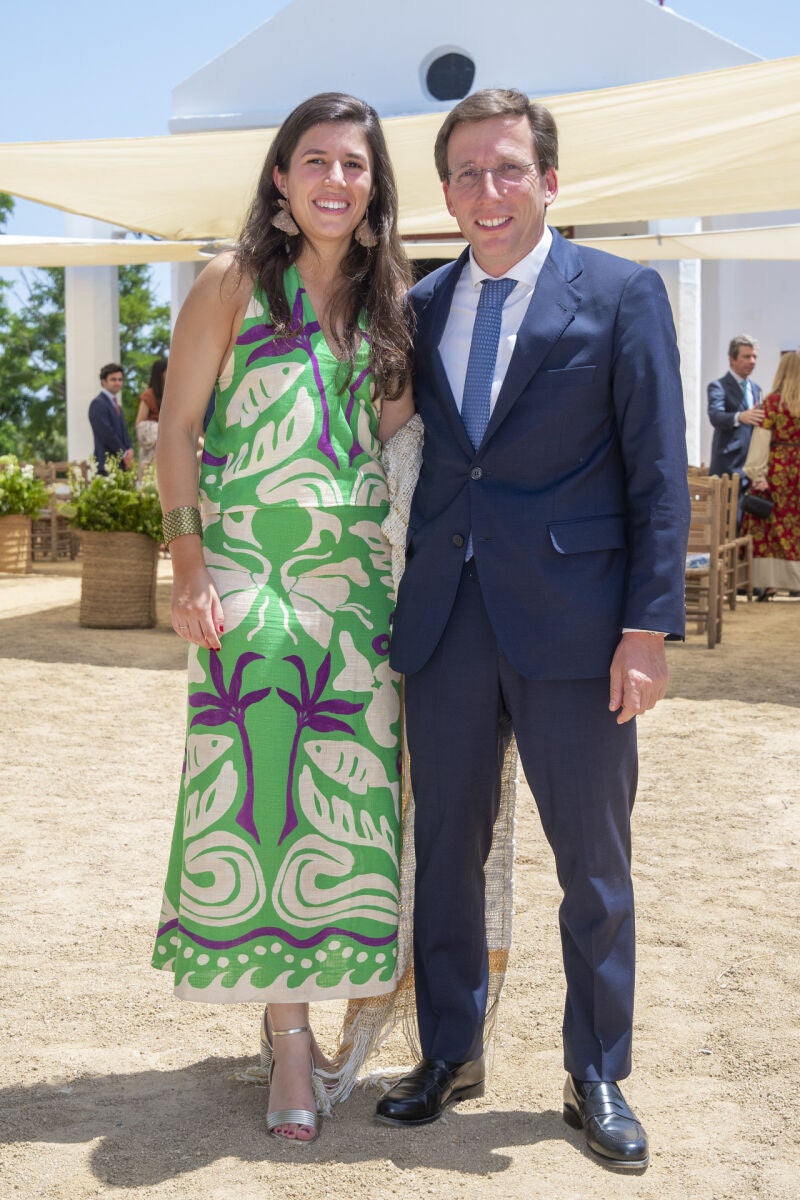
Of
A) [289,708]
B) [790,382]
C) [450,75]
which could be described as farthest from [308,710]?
[450,75]

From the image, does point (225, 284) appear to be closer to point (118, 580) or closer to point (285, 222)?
point (285, 222)

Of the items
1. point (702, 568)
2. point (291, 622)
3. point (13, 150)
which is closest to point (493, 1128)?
point (291, 622)

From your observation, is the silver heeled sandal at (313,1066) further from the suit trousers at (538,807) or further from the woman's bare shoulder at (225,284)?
the woman's bare shoulder at (225,284)

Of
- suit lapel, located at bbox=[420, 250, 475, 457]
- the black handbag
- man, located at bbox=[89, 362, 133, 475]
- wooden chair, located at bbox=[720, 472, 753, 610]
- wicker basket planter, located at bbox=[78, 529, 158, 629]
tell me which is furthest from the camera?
man, located at bbox=[89, 362, 133, 475]

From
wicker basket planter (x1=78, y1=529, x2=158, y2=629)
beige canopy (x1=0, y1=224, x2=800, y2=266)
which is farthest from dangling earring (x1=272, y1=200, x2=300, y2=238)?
wicker basket planter (x1=78, y1=529, x2=158, y2=629)

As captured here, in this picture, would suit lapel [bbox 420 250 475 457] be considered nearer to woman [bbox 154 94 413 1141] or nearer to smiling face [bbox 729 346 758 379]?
woman [bbox 154 94 413 1141]

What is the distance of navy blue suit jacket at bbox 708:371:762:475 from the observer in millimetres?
10883

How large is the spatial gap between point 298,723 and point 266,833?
22cm

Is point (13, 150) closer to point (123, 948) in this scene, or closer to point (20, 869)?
point (20, 869)

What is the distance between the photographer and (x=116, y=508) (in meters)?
8.78

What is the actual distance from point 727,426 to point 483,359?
868 centimetres

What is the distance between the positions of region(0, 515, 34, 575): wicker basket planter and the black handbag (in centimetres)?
654

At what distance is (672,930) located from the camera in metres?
3.72

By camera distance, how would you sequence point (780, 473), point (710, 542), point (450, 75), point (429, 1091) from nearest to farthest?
point (429, 1091) → point (710, 542) → point (780, 473) → point (450, 75)
